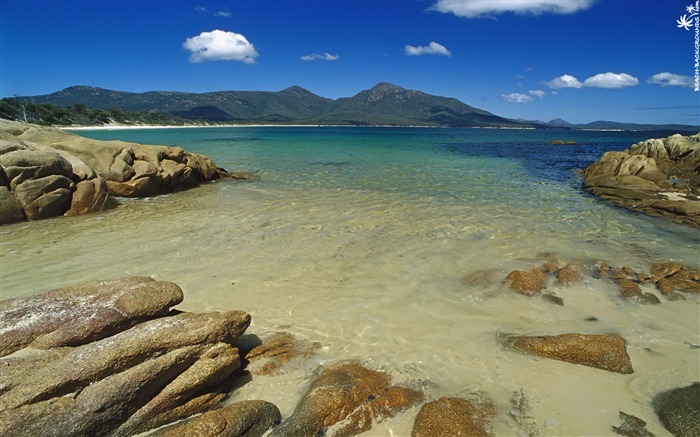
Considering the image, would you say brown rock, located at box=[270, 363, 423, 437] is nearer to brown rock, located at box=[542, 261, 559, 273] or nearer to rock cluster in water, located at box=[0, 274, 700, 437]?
rock cluster in water, located at box=[0, 274, 700, 437]

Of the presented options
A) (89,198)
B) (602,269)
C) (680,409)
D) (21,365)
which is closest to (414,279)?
(602,269)

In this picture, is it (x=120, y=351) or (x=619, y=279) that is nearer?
(x=120, y=351)

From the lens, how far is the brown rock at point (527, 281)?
21.5 feet

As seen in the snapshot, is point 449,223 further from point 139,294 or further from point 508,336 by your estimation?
point 139,294

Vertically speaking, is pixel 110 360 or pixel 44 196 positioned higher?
pixel 44 196

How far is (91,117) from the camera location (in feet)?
340

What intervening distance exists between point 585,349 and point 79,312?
596cm

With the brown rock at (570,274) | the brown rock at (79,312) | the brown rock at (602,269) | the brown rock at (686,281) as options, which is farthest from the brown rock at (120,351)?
the brown rock at (686,281)

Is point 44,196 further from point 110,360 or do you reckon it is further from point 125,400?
point 125,400

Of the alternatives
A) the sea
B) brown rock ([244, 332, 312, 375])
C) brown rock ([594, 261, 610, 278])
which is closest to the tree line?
the sea

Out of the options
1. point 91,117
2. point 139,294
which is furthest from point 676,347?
point 91,117

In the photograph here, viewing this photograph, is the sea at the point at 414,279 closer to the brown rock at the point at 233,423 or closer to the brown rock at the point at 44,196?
the brown rock at the point at 233,423

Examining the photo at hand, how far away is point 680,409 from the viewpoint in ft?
12.2

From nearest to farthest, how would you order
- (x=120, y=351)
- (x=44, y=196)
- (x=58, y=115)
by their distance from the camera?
(x=120, y=351) < (x=44, y=196) < (x=58, y=115)
